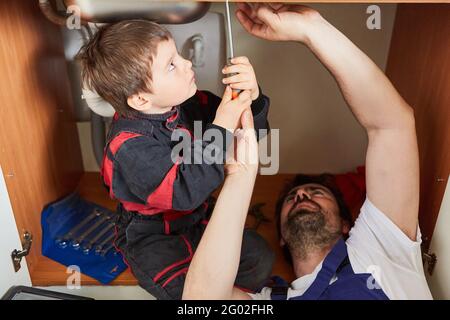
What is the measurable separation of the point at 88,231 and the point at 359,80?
801 mm

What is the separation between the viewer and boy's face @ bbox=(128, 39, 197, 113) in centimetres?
95

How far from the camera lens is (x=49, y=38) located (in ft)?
4.35

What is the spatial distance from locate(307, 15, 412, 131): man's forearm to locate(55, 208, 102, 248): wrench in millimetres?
772

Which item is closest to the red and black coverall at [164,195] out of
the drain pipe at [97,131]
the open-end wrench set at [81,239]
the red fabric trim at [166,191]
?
the red fabric trim at [166,191]

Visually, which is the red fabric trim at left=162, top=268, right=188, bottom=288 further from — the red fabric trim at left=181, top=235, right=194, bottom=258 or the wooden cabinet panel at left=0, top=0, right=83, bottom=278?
the wooden cabinet panel at left=0, top=0, right=83, bottom=278

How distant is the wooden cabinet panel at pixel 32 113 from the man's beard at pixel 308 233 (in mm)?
621

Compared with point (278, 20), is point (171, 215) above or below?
below

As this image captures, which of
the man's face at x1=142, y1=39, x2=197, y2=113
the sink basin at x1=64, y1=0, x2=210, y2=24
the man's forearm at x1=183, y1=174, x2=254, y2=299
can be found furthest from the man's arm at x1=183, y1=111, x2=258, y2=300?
the sink basin at x1=64, y1=0, x2=210, y2=24

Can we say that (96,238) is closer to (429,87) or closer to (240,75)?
(240,75)

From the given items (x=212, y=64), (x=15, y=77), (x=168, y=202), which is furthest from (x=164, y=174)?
(x=212, y=64)

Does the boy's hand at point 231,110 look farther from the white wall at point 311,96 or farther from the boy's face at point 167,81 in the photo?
the white wall at point 311,96

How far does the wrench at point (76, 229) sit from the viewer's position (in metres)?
1.35

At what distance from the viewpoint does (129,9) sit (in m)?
1.01

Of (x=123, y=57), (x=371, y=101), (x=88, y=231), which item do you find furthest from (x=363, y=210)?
(x=88, y=231)
